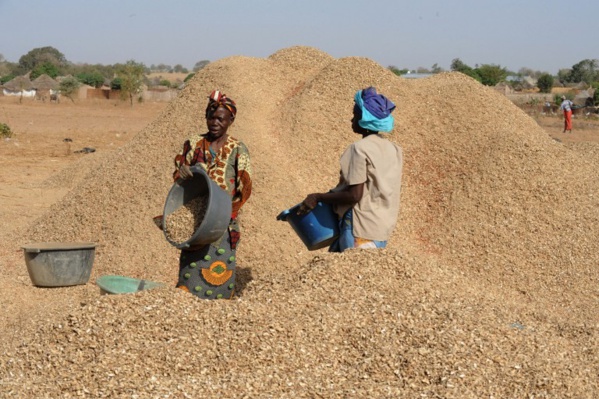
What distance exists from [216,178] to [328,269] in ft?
2.48

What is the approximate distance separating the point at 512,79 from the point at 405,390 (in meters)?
48.0

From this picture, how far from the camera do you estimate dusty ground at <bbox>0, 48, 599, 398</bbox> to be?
310 cm

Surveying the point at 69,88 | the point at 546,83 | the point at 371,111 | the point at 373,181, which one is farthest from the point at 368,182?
the point at 546,83

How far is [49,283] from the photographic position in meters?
4.97

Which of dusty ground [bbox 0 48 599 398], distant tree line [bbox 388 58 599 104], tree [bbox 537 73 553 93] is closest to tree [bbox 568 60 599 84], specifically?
distant tree line [bbox 388 58 599 104]

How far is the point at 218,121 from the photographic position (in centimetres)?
398

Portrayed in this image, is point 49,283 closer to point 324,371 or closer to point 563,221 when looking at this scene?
point 324,371

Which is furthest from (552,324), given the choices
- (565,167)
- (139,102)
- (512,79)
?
(512,79)

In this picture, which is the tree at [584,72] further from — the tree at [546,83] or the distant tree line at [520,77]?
the tree at [546,83]

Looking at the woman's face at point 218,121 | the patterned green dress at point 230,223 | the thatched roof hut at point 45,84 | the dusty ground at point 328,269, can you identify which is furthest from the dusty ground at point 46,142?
the thatched roof hut at point 45,84

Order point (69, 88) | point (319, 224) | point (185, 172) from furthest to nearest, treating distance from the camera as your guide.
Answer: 1. point (69, 88)
2. point (319, 224)
3. point (185, 172)

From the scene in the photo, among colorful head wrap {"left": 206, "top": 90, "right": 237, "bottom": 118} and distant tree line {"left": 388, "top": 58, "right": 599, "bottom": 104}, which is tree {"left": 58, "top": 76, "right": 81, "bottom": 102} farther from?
colorful head wrap {"left": 206, "top": 90, "right": 237, "bottom": 118}

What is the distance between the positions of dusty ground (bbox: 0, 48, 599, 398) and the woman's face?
773mm

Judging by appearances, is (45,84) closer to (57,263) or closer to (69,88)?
(69,88)
